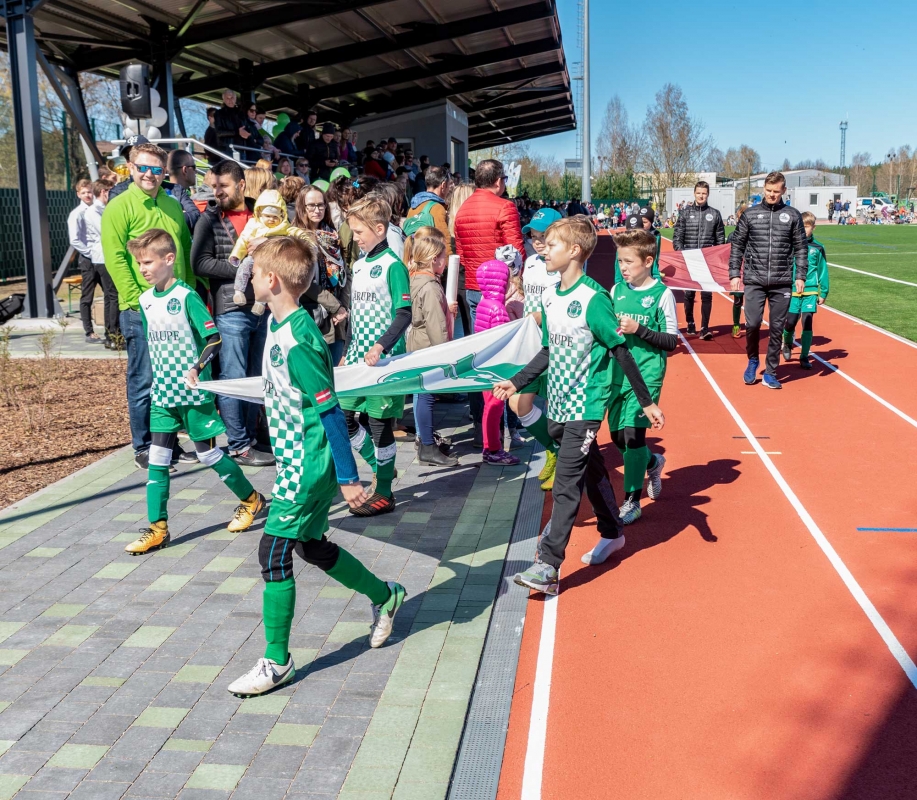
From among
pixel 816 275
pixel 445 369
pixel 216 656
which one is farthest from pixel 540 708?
pixel 816 275

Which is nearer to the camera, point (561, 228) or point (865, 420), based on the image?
point (561, 228)

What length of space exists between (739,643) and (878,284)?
20.4 meters

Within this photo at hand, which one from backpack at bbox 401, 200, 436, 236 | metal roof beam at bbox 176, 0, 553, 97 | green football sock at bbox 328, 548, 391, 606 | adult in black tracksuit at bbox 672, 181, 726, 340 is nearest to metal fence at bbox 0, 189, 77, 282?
metal roof beam at bbox 176, 0, 553, 97

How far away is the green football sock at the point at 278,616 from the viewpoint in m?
4.26

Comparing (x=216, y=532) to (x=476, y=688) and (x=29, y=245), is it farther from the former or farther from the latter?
(x=29, y=245)

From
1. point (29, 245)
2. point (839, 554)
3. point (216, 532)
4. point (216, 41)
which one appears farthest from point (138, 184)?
point (216, 41)

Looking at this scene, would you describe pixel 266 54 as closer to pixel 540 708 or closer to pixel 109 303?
pixel 109 303

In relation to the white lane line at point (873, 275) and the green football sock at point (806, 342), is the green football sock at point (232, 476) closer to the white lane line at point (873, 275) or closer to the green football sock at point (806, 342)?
the green football sock at point (806, 342)

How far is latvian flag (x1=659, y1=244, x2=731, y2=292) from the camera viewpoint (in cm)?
1360

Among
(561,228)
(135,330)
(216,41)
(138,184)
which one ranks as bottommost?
(135,330)

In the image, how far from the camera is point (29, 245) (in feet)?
50.9

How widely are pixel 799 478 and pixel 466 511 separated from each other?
9.34ft

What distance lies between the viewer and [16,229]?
82.5 ft

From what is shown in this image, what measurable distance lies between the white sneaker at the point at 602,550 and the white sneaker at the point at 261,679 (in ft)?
7.42
